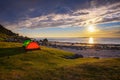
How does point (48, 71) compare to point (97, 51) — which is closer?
point (48, 71)

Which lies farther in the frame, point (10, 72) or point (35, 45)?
point (35, 45)

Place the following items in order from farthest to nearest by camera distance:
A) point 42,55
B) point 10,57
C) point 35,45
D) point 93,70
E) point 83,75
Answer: point 35,45, point 42,55, point 10,57, point 93,70, point 83,75

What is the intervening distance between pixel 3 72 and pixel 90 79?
1221 centimetres

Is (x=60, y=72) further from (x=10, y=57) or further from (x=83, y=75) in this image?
(x=10, y=57)

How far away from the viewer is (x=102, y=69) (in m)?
27.2

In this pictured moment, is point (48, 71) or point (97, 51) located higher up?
point (97, 51)

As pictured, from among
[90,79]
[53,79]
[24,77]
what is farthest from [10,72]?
[90,79]

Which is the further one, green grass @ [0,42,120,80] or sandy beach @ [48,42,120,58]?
sandy beach @ [48,42,120,58]

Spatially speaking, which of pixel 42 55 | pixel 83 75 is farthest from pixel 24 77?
pixel 42 55

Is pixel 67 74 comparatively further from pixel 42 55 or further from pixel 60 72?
pixel 42 55

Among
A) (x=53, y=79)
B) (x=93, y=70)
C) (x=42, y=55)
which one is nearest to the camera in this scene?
(x=53, y=79)

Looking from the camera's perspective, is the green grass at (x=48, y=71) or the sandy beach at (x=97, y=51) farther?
the sandy beach at (x=97, y=51)

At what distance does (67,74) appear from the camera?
81.5 ft

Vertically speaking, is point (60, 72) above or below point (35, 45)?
below
